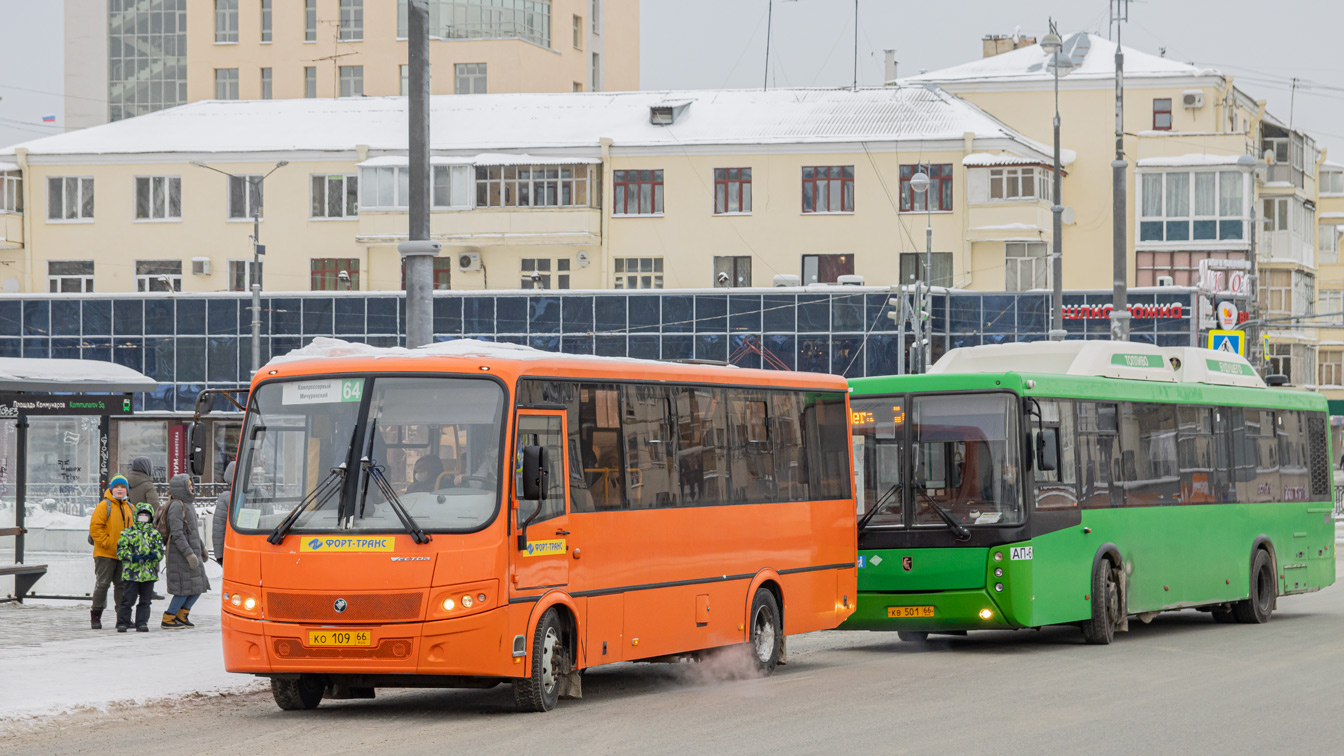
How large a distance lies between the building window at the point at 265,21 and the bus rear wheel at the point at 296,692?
277 ft

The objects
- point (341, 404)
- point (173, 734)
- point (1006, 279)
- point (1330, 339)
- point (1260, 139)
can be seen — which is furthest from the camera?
point (1330, 339)

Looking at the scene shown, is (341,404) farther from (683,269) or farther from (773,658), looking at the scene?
(683,269)

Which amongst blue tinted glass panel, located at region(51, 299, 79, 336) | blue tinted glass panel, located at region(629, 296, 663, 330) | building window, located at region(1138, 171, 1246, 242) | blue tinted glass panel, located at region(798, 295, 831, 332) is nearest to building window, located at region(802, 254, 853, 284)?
blue tinted glass panel, located at region(798, 295, 831, 332)

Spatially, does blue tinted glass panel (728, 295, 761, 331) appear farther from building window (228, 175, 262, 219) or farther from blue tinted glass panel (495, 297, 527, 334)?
building window (228, 175, 262, 219)

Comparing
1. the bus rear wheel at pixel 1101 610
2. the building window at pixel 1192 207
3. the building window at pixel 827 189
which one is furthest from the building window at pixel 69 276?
the bus rear wheel at pixel 1101 610

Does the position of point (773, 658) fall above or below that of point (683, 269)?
below

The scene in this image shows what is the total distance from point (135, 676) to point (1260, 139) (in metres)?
74.1

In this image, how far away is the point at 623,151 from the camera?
227 feet

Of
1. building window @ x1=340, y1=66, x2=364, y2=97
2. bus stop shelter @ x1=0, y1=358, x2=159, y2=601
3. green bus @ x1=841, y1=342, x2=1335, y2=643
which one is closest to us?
green bus @ x1=841, y1=342, x2=1335, y2=643

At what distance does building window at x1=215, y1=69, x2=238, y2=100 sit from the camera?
9544 cm

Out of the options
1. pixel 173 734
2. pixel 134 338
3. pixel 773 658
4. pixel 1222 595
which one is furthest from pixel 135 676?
→ pixel 134 338

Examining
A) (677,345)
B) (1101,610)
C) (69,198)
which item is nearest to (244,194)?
(69,198)

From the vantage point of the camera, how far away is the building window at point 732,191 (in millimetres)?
68312

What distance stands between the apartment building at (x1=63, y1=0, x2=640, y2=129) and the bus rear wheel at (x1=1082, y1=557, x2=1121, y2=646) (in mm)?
69723
